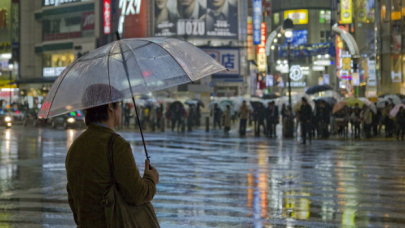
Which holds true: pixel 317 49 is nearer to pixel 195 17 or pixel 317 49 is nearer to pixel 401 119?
pixel 195 17

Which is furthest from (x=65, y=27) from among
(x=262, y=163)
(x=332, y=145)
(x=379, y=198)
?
(x=379, y=198)

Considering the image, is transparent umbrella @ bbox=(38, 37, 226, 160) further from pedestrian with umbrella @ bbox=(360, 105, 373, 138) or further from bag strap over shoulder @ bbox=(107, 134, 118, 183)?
pedestrian with umbrella @ bbox=(360, 105, 373, 138)

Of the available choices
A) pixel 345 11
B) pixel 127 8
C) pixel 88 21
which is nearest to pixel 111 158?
pixel 345 11

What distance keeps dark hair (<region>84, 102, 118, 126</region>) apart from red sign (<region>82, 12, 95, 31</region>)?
76571 mm

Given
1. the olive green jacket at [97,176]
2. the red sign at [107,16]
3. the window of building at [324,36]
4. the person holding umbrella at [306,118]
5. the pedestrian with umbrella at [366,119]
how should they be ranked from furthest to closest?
the window of building at [324,36] < the red sign at [107,16] < the pedestrian with umbrella at [366,119] < the person holding umbrella at [306,118] < the olive green jacket at [97,176]

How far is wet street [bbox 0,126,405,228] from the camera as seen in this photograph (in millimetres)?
8844

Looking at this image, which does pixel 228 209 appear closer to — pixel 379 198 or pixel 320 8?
pixel 379 198

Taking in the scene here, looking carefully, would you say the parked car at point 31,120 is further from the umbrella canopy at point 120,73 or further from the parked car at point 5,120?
the umbrella canopy at point 120,73

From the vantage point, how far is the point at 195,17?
6638 centimetres

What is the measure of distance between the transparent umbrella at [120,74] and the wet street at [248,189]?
12.9ft

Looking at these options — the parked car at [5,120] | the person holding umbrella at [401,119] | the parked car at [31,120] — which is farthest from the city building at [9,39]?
the person holding umbrella at [401,119]

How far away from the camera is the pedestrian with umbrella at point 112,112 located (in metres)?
3.77

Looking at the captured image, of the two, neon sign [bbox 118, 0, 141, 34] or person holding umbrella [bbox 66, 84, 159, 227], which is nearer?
person holding umbrella [bbox 66, 84, 159, 227]

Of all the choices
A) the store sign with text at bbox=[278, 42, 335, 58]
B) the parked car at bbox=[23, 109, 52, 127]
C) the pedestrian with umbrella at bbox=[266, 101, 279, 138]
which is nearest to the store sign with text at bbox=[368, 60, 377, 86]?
the store sign with text at bbox=[278, 42, 335, 58]
